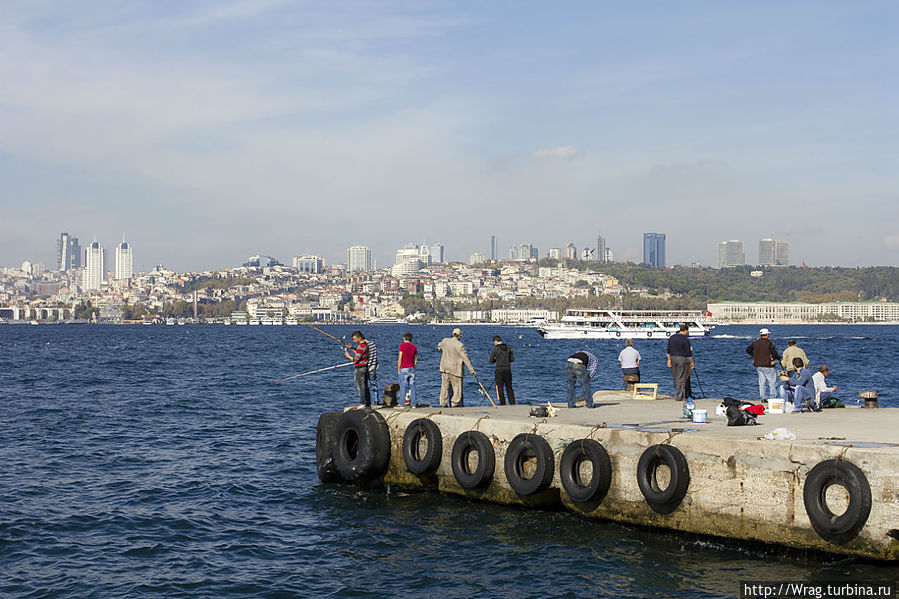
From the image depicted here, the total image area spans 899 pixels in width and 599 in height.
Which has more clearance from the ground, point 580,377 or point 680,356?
point 680,356

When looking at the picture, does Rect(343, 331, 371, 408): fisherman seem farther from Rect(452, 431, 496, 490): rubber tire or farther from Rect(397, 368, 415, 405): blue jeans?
Rect(452, 431, 496, 490): rubber tire

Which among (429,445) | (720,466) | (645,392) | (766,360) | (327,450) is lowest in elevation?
(327,450)

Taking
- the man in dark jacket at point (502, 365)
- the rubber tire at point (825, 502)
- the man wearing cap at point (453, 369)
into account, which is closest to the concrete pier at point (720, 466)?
the rubber tire at point (825, 502)

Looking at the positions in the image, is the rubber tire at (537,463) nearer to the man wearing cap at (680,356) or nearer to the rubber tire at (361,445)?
the rubber tire at (361,445)

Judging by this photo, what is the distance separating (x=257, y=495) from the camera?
15.4 metres

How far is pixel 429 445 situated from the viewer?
46.1 feet

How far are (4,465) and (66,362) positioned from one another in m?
44.4

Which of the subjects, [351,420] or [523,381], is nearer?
[351,420]

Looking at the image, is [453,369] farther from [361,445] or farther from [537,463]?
[537,463]

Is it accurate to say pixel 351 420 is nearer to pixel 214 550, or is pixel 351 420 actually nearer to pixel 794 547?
pixel 214 550

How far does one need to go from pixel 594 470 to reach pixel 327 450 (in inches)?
217

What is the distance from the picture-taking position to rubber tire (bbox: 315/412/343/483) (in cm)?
1532

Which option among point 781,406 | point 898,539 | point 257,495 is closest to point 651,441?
point 898,539

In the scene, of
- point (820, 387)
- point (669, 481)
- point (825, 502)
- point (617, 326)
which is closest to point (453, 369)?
point (669, 481)
